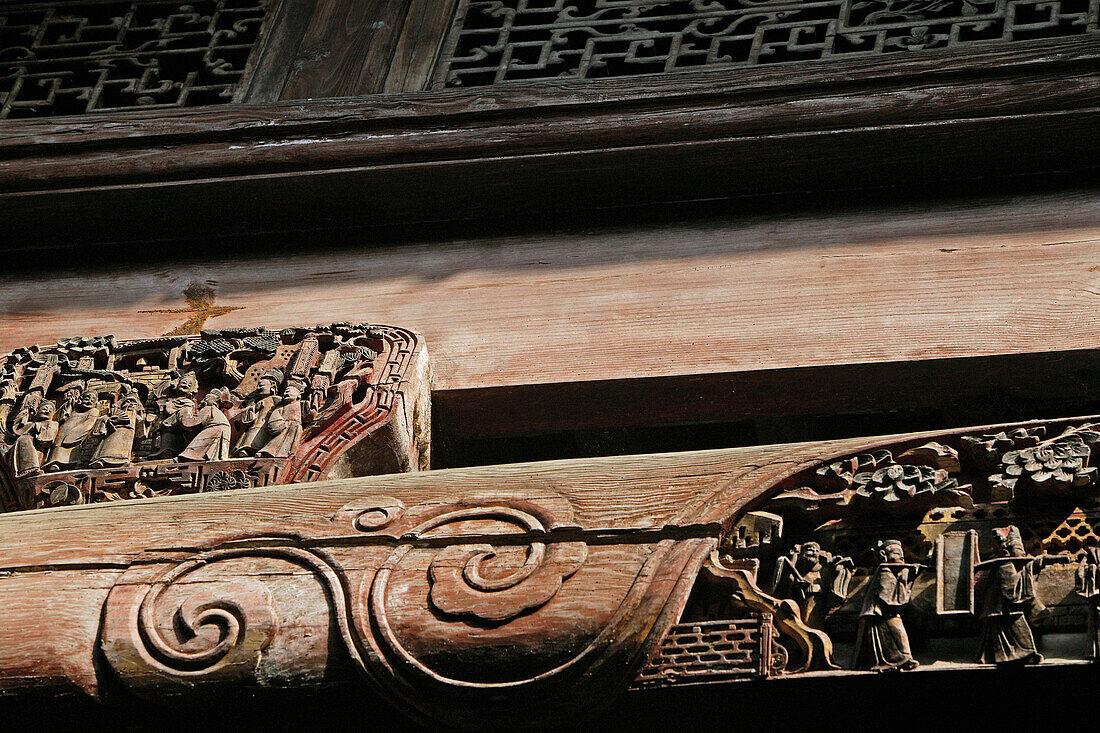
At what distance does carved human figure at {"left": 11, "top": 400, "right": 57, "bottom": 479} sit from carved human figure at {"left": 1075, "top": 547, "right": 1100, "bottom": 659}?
156 cm

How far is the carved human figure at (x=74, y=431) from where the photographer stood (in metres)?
2.40

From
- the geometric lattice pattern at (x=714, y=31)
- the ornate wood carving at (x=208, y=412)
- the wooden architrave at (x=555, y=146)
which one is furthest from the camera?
the geometric lattice pattern at (x=714, y=31)

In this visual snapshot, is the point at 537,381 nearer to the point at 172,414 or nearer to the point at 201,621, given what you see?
the point at 172,414

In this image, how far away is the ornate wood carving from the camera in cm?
233

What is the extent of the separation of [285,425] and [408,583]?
0.68 m

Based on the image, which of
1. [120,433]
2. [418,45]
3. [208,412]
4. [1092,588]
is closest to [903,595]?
[1092,588]

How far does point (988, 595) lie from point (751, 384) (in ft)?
2.97

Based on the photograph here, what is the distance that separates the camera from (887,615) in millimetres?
1656

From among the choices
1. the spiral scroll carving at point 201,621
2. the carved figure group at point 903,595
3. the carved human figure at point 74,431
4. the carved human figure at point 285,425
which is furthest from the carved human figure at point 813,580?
the carved human figure at point 74,431

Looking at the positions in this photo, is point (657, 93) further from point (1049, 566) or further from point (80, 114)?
point (1049, 566)

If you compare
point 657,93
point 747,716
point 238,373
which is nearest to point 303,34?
point 657,93

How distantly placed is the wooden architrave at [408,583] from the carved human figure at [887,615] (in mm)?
185

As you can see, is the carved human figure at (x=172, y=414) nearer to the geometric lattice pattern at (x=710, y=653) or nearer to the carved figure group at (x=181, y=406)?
the carved figure group at (x=181, y=406)

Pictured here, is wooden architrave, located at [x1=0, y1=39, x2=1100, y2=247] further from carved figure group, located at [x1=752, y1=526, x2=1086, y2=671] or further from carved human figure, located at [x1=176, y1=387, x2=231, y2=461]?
carved figure group, located at [x1=752, y1=526, x2=1086, y2=671]
